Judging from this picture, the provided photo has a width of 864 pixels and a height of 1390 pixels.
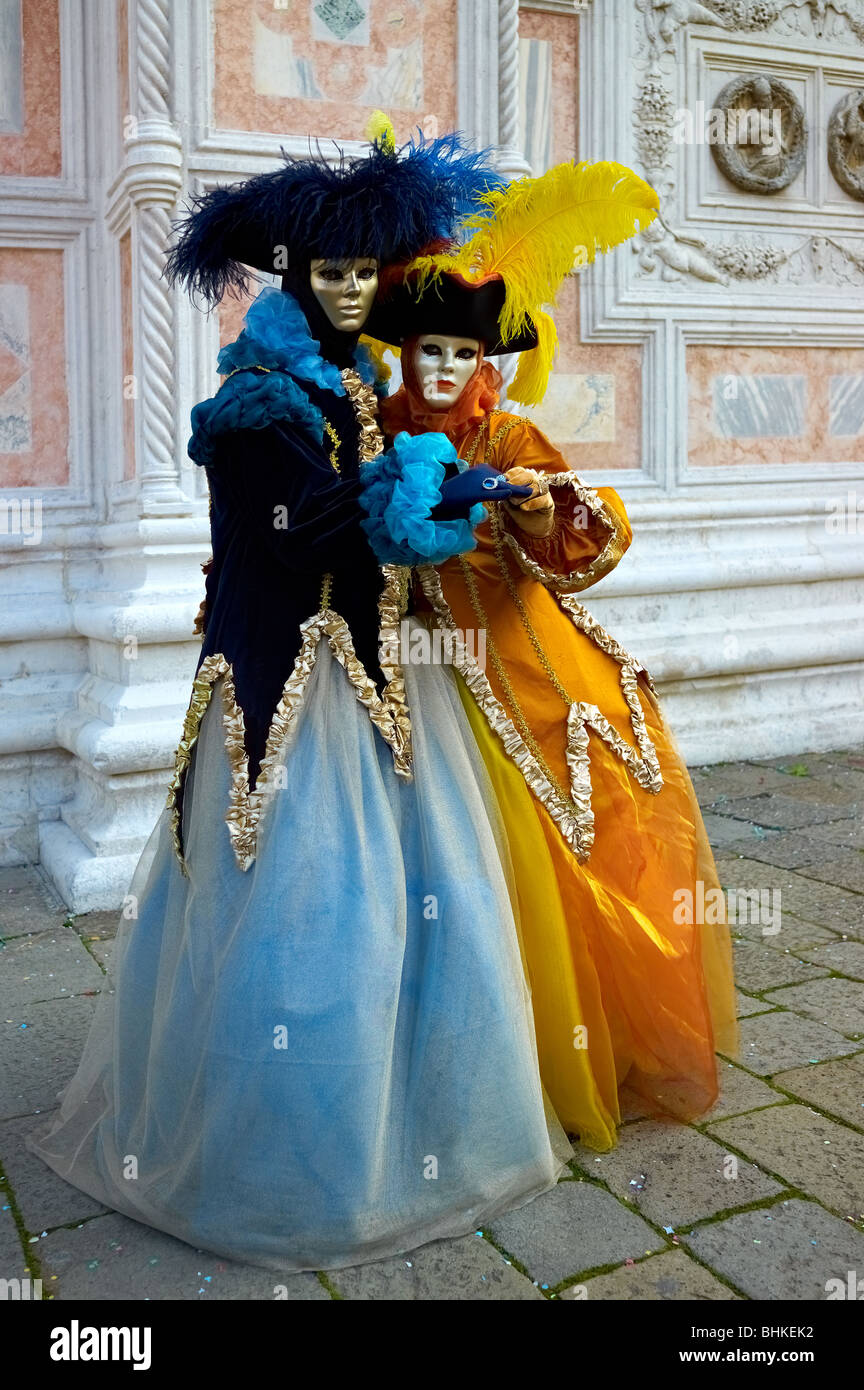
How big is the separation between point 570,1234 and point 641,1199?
0.18 meters

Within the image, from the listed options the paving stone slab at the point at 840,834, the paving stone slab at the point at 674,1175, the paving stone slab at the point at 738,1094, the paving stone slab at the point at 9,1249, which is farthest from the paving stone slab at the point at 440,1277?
the paving stone slab at the point at 840,834

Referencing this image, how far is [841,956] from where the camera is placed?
334cm

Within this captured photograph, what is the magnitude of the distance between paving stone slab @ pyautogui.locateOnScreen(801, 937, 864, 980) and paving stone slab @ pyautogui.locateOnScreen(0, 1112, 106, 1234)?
2018 millimetres

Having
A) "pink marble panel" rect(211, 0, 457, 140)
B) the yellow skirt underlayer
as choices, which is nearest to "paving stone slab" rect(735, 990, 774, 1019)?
the yellow skirt underlayer

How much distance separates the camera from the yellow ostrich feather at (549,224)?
2.29 meters

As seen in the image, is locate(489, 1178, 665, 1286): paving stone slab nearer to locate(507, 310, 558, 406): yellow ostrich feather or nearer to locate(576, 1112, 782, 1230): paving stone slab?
locate(576, 1112, 782, 1230): paving stone slab

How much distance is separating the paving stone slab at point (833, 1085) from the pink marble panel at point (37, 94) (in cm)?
391

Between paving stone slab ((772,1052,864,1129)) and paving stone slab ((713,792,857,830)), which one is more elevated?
paving stone slab ((713,792,857,830))

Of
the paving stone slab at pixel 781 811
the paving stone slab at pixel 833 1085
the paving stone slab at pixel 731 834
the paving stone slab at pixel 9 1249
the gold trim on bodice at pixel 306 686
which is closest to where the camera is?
the paving stone slab at pixel 9 1249

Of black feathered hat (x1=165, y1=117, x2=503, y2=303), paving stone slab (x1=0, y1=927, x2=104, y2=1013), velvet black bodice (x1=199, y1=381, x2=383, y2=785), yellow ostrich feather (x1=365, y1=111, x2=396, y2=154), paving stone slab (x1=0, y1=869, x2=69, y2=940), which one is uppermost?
yellow ostrich feather (x1=365, y1=111, x2=396, y2=154)

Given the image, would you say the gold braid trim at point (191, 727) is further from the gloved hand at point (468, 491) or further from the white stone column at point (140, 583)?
the white stone column at point (140, 583)

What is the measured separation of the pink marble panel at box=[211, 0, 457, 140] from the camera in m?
4.18
